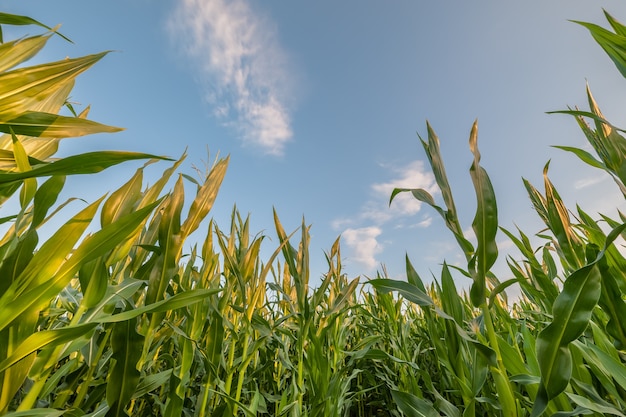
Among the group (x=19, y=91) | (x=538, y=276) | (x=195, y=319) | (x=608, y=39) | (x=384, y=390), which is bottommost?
(x=384, y=390)

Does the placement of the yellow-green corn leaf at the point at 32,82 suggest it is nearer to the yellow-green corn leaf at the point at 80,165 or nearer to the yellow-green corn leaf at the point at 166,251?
the yellow-green corn leaf at the point at 80,165

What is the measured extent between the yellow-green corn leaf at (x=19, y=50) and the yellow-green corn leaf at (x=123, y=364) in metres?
0.55

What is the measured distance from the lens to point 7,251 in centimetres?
65

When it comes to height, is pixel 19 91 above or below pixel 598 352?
above

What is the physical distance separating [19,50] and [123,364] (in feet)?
2.13

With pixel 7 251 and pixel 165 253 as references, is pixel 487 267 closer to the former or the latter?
pixel 165 253

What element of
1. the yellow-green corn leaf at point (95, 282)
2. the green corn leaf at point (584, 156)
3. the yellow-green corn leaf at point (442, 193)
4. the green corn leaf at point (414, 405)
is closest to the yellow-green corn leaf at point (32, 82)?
the yellow-green corn leaf at point (95, 282)

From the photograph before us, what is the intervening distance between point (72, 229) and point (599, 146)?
3.86 ft

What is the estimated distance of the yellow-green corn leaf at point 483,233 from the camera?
2.25 ft

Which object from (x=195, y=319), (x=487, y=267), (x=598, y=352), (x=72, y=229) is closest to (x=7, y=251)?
(x=72, y=229)

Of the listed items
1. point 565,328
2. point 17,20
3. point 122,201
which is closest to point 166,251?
point 122,201

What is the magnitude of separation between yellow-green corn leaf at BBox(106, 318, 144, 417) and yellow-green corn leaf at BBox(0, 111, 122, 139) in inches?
15.2

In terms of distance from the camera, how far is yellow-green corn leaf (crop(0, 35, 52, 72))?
2.11ft

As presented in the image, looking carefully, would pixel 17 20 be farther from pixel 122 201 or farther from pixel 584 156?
pixel 584 156
